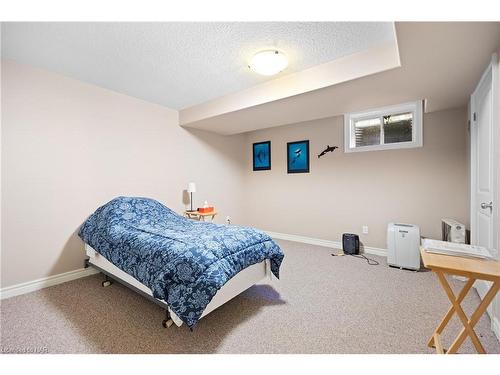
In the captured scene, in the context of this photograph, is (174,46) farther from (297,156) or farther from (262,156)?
(262,156)

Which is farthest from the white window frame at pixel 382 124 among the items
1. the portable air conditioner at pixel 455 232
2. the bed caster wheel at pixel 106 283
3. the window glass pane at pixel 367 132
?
the bed caster wheel at pixel 106 283

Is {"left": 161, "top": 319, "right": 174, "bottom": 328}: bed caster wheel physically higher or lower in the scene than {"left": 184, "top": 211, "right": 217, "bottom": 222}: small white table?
lower

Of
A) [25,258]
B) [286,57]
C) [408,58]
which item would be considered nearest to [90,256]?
[25,258]

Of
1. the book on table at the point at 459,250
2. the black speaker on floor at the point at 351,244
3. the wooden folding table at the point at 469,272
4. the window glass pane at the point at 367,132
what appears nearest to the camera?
the wooden folding table at the point at 469,272

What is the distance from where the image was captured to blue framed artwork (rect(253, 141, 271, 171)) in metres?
4.39

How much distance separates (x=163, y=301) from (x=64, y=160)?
2.05 m

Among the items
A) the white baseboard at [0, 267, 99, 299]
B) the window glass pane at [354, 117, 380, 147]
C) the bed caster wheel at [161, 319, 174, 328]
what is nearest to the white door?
the window glass pane at [354, 117, 380, 147]

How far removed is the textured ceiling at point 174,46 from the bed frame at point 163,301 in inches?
77.5

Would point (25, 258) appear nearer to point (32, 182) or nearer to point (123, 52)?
point (32, 182)

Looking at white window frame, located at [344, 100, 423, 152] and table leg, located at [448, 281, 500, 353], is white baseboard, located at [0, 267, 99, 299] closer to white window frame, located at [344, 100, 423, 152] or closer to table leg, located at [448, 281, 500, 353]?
table leg, located at [448, 281, 500, 353]

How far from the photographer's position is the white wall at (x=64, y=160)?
83.7 inches

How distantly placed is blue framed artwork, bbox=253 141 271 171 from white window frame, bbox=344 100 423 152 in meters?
1.49

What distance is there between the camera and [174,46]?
1.89 m

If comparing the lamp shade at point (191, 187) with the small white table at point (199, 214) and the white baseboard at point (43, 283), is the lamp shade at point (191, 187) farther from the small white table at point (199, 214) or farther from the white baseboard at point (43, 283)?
the white baseboard at point (43, 283)
